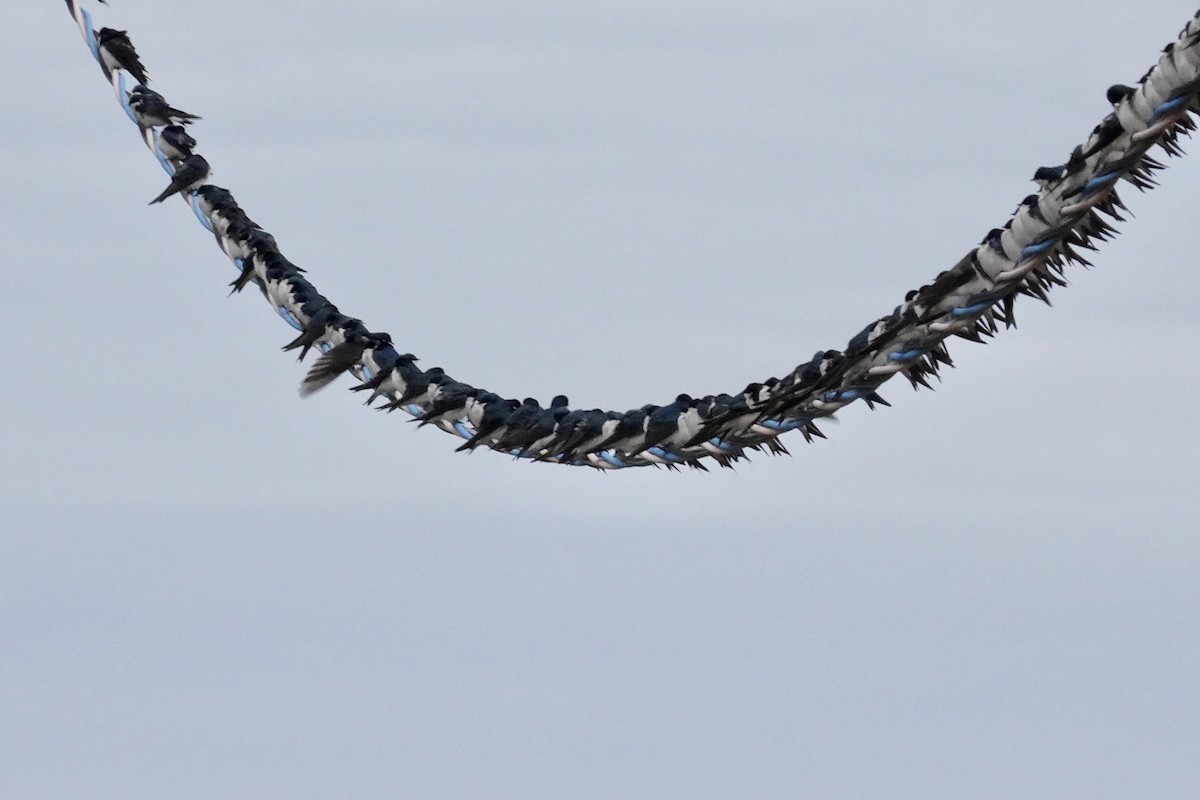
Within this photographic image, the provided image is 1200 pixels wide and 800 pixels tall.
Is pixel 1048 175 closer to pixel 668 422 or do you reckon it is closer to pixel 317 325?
pixel 668 422

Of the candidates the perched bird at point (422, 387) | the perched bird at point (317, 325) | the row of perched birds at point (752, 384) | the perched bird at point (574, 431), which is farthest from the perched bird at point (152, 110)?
the perched bird at point (574, 431)

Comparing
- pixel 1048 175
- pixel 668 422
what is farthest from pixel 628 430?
Answer: pixel 1048 175

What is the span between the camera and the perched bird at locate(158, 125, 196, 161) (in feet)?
39.4

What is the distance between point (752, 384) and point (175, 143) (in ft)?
16.0

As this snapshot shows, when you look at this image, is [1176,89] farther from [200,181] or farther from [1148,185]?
[200,181]

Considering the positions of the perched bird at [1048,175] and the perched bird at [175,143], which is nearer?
the perched bird at [1048,175]

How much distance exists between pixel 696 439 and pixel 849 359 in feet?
3.56

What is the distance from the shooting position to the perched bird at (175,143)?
39.4 feet

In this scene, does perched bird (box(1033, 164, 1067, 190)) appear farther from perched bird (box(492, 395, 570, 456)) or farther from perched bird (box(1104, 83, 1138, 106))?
perched bird (box(492, 395, 570, 456))

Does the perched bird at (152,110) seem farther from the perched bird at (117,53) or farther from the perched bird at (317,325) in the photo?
the perched bird at (317,325)

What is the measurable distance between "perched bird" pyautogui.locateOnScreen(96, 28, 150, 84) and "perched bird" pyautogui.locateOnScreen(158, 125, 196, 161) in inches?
14.7

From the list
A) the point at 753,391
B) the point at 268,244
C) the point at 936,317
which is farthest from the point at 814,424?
the point at 268,244

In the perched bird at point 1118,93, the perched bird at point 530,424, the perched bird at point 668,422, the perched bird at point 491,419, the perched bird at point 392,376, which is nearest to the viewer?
the perched bird at point 1118,93

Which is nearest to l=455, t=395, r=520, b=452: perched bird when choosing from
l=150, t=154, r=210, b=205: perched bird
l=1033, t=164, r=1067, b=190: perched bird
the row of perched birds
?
the row of perched birds
